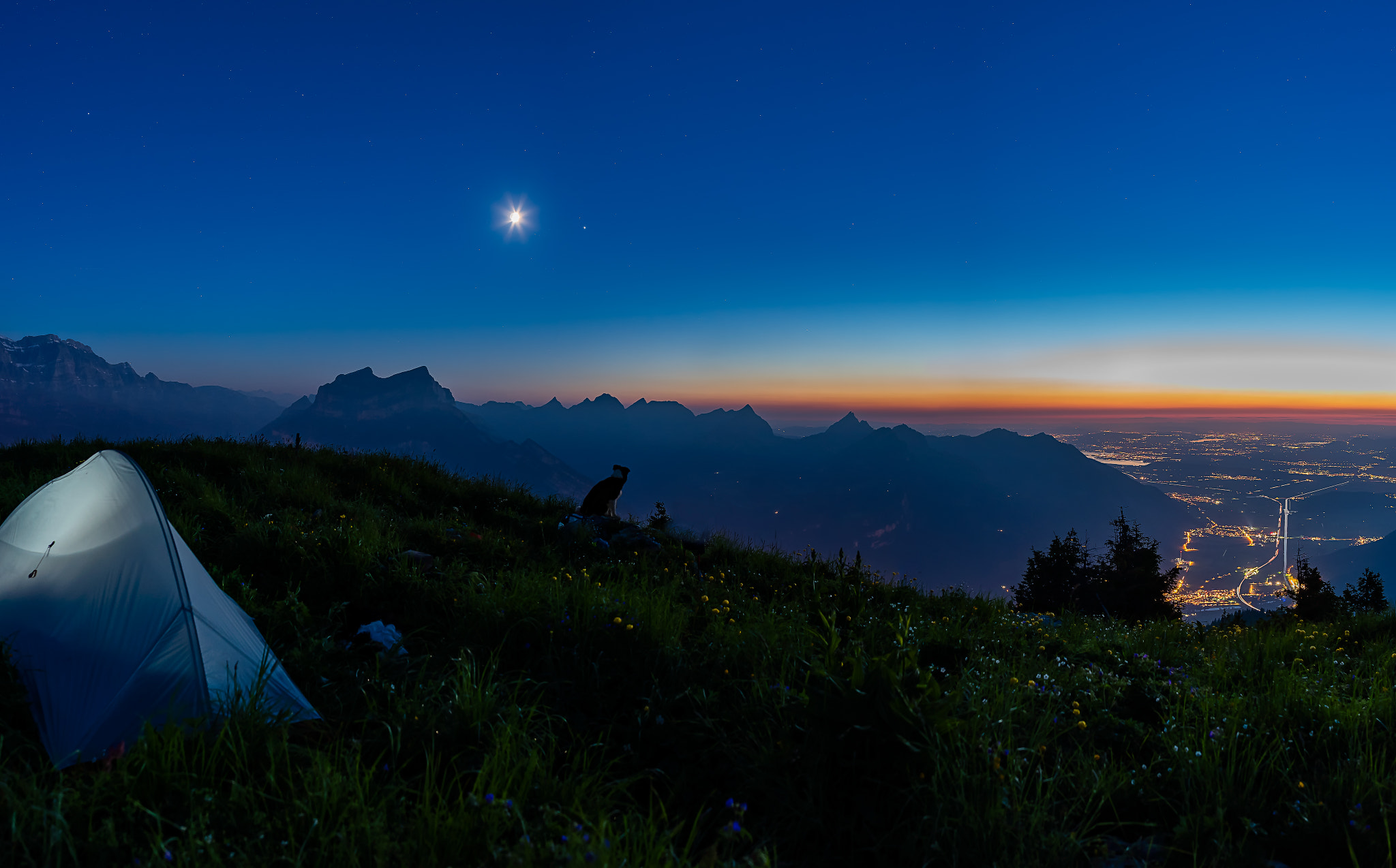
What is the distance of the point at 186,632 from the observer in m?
4.18

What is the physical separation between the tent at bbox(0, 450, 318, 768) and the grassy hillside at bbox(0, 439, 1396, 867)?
0.93ft

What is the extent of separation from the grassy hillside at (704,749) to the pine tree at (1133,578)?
958 inches

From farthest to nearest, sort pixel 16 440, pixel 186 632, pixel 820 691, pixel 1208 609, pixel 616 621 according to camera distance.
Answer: pixel 1208 609
pixel 16 440
pixel 616 621
pixel 186 632
pixel 820 691

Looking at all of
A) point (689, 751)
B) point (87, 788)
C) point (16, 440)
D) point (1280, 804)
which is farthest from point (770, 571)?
point (16, 440)

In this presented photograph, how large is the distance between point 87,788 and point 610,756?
9.24ft

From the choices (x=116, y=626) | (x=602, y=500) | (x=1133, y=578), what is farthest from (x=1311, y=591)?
(x=116, y=626)

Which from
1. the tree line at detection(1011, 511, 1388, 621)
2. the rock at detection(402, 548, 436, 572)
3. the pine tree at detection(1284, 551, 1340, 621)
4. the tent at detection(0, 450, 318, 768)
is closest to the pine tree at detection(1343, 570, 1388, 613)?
the tree line at detection(1011, 511, 1388, 621)

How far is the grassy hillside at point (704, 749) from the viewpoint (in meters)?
2.75

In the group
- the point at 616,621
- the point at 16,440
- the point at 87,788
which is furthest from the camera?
the point at 16,440

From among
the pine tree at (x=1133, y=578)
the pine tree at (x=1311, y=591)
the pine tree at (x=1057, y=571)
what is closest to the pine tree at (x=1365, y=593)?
the pine tree at (x=1311, y=591)

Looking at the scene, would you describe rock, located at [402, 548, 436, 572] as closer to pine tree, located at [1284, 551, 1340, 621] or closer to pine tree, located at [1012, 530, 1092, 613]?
pine tree, located at [1284, 551, 1340, 621]

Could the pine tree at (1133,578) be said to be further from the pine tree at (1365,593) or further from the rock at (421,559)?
the rock at (421,559)

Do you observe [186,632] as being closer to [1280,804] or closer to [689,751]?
[689,751]

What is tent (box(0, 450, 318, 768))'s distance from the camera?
3.89 meters
